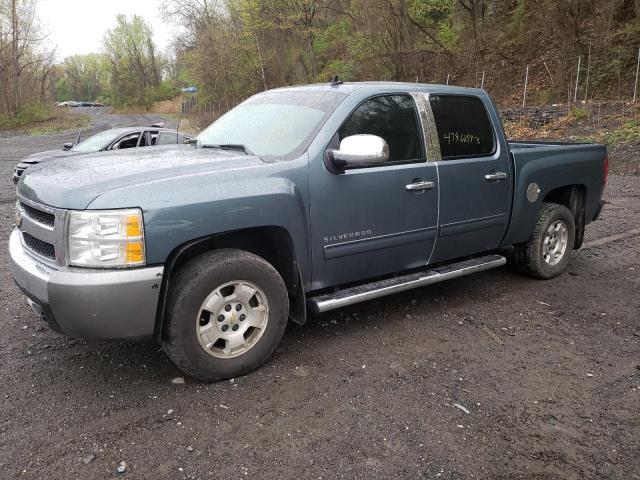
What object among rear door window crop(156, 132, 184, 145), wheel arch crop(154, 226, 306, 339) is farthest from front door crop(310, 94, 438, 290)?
rear door window crop(156, 132, 184, 145)

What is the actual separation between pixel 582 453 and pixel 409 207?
1.98m

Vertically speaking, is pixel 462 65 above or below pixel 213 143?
above

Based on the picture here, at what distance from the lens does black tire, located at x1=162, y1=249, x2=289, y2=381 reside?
10.3 ft

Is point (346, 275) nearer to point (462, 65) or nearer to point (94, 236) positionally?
point (94, 236)

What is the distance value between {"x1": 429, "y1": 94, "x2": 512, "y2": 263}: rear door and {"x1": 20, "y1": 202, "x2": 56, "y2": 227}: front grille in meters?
2.75

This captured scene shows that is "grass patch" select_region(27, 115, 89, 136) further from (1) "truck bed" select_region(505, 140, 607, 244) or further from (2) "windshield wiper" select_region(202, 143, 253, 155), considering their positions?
(1) "truck bed" select_region(505, 140, 607, 244)

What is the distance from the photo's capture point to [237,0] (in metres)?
43.4

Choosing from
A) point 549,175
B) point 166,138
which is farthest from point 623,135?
point 166,138

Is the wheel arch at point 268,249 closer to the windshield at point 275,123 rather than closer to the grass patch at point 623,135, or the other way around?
the windshield at point 275,123

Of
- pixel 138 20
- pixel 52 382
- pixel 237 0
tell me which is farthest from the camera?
pixel 138 20

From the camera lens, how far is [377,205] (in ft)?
12.6

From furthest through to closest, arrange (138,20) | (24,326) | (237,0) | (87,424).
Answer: (138,20), (237,0), (24,326), (87,424)

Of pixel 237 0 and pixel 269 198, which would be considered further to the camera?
pixel 237 0

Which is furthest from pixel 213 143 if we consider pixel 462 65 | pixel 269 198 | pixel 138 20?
pixel 138 20
